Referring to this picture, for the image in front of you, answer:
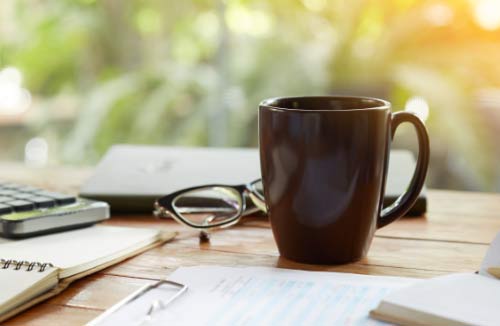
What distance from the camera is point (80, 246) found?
58 cm

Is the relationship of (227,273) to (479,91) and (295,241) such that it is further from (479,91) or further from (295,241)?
(479,91)

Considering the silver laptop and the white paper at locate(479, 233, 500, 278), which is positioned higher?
the silver laptop

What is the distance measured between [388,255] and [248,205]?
17 centimetres

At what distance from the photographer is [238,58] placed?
2619 mm

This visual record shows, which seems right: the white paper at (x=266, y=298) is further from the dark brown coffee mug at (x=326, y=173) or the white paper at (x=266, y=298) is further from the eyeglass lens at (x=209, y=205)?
the eyeglass lens at (x=209, y=205)

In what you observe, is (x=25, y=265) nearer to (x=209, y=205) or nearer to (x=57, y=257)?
(x=57, y=257)

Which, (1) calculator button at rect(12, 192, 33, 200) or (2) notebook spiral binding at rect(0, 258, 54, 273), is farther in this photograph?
(1) calculator button at rect(12, 192, 33, 200)

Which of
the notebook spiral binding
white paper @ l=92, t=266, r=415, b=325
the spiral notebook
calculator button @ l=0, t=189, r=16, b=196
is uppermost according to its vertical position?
calculator button @ l=0, t=189, r=16, b=196

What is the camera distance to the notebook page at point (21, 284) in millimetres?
448

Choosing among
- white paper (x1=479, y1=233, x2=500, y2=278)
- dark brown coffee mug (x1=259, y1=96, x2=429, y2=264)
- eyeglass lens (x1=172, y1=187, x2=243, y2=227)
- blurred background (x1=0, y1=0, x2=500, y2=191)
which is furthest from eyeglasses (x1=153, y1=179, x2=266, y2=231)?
blurred background (x1=0, y1=0, x2=500, y2=191)

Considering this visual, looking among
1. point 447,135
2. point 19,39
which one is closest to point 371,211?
point 447,135

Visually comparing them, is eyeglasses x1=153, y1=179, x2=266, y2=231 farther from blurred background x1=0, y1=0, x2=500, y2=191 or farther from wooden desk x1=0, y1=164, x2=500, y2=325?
blurred background x1=0, y1=0, x2=500, y2=191

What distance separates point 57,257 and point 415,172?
30cm

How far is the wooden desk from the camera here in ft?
1.58
